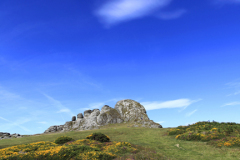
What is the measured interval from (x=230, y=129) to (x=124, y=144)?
19.2 meters

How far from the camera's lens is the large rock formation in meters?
61.7

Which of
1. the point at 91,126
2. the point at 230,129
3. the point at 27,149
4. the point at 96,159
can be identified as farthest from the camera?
the point at 91,126

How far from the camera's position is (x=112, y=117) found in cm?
6291

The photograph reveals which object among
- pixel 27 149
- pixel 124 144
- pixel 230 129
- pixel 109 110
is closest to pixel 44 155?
pixel 27 149

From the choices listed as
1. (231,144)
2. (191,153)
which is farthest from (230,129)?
(191,153)

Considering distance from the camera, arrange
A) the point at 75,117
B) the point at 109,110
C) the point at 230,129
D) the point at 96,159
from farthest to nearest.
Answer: the point at 75,117
the point at 109,110
the point at 230,129
the point at 96,159

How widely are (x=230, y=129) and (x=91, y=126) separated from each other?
4322 cm

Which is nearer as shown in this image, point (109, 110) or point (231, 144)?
point (231, 144)

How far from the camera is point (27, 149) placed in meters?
22.6

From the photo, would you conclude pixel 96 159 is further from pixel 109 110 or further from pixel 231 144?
pixel 109 110

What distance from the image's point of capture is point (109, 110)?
66.4 meters

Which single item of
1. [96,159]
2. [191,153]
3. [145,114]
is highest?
[145,114]

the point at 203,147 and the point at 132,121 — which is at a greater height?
the point at 132,121

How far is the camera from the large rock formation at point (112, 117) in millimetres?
61719
